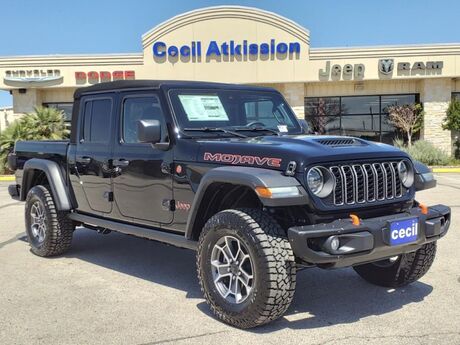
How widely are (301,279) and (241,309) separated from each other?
1.54 m

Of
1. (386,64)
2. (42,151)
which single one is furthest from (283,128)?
(386,64)

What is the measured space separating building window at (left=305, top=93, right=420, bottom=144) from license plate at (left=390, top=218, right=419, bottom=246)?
19.8 meters

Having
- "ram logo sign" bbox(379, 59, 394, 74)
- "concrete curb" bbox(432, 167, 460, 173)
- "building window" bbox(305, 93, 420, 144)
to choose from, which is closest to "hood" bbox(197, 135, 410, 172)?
"concrete curb" bbox(432, 167, 460, 173)

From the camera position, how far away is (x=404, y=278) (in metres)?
4.62

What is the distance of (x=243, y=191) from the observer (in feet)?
13.5

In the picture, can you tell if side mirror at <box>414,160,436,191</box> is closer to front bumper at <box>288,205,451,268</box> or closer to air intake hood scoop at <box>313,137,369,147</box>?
air intake hood scoop at <box>313,137,369,147</box>

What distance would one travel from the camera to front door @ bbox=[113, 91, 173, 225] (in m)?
4.60

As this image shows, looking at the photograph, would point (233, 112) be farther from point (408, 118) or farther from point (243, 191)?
point (408, 118)

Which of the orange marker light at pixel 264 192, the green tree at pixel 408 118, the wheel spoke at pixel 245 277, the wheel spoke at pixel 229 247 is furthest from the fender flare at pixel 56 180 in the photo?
the green tree at pixel 408 118

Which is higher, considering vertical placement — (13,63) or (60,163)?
(13,63)

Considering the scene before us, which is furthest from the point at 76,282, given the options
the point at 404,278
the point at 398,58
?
the point at 398,58

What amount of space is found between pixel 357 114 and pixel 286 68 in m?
3.86

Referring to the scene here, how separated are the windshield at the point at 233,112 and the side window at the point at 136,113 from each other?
19 centimetres

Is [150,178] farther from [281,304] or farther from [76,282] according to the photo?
[281,304]
